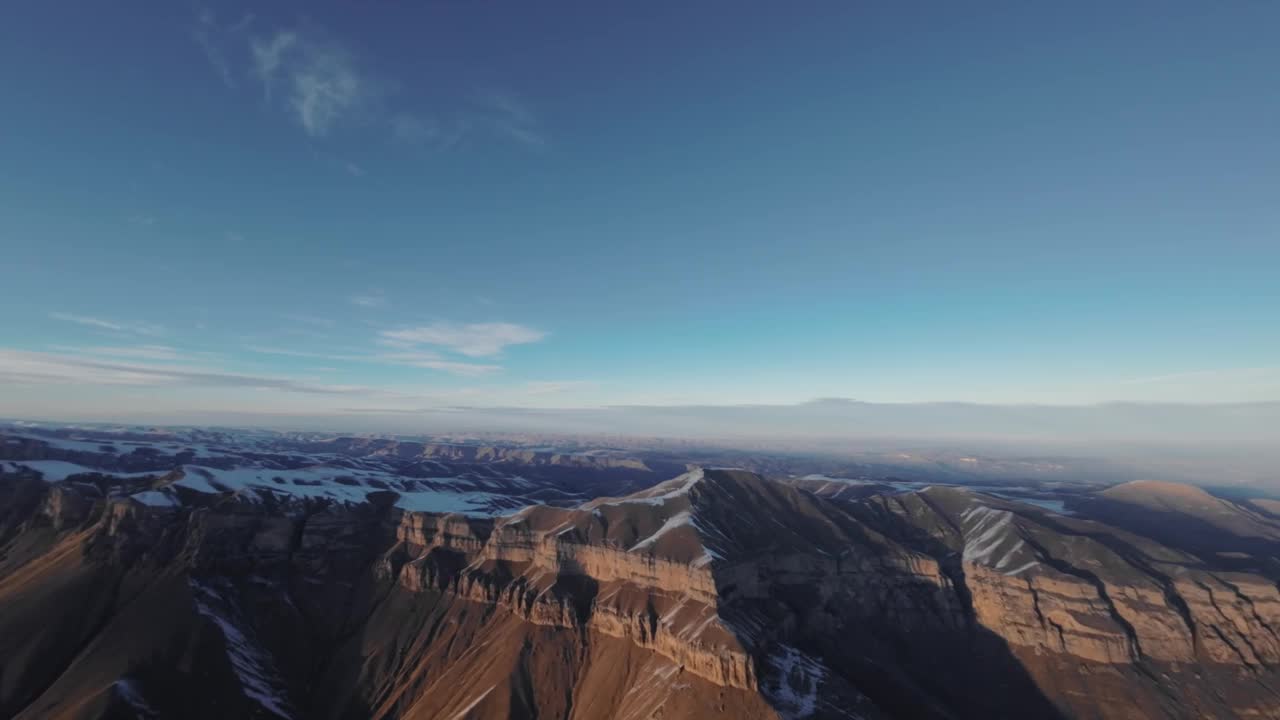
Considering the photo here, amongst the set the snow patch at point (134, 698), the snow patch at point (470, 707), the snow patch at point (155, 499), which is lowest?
the snow patch at point (470, 707)

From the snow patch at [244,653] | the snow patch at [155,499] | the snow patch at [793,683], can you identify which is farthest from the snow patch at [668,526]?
the snow patch at [155,499]

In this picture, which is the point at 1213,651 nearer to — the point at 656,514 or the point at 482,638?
the point at 656,514

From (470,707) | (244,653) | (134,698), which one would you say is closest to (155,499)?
(244,653)

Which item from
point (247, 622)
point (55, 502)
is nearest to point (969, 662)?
point (247, 622)

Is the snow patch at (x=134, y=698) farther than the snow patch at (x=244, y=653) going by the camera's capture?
No

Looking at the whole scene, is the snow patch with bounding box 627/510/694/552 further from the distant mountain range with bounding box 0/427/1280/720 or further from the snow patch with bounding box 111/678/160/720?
the snow patch with bounding box 111/678/160/720

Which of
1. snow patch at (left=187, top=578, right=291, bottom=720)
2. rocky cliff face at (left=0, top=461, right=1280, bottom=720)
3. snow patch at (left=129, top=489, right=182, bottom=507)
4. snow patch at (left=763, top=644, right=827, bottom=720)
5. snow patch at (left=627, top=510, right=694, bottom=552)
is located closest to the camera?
snow patch at (left=763, top=644, right=827, bottom=720)

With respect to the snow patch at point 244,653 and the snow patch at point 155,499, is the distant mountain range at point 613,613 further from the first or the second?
the snow patch at point 155,499

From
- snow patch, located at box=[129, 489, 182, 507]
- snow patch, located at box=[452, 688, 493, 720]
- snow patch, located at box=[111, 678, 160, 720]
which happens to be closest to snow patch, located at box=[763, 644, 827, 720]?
snow patch, located at box=[452, 688, 493, 720]
